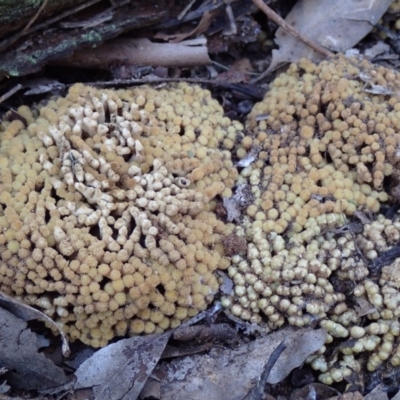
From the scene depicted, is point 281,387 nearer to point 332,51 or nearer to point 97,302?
point 97,302

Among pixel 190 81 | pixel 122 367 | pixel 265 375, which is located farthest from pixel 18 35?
pixel 265 375

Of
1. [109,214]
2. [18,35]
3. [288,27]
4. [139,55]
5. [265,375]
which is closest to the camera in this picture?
[265,375]

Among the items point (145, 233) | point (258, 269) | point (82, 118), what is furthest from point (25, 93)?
point (258, 269)

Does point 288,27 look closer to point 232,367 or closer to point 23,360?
point 232,367

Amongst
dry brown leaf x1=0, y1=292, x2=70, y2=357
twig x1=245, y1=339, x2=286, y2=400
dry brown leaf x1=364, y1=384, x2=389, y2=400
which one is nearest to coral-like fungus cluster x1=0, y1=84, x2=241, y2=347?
dry brown leaf x1=0, y1=292, x2=70, y2=357

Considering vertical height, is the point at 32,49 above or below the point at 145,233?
above

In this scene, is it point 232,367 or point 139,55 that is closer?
point 232,367

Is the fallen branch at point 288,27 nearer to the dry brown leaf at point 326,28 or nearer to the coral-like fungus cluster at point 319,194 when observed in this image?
the dry brown leaf at point 326,28

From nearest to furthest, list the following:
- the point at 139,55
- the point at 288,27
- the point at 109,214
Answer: the point at 109,214 < the point at 139,55 < the point at 288,27
